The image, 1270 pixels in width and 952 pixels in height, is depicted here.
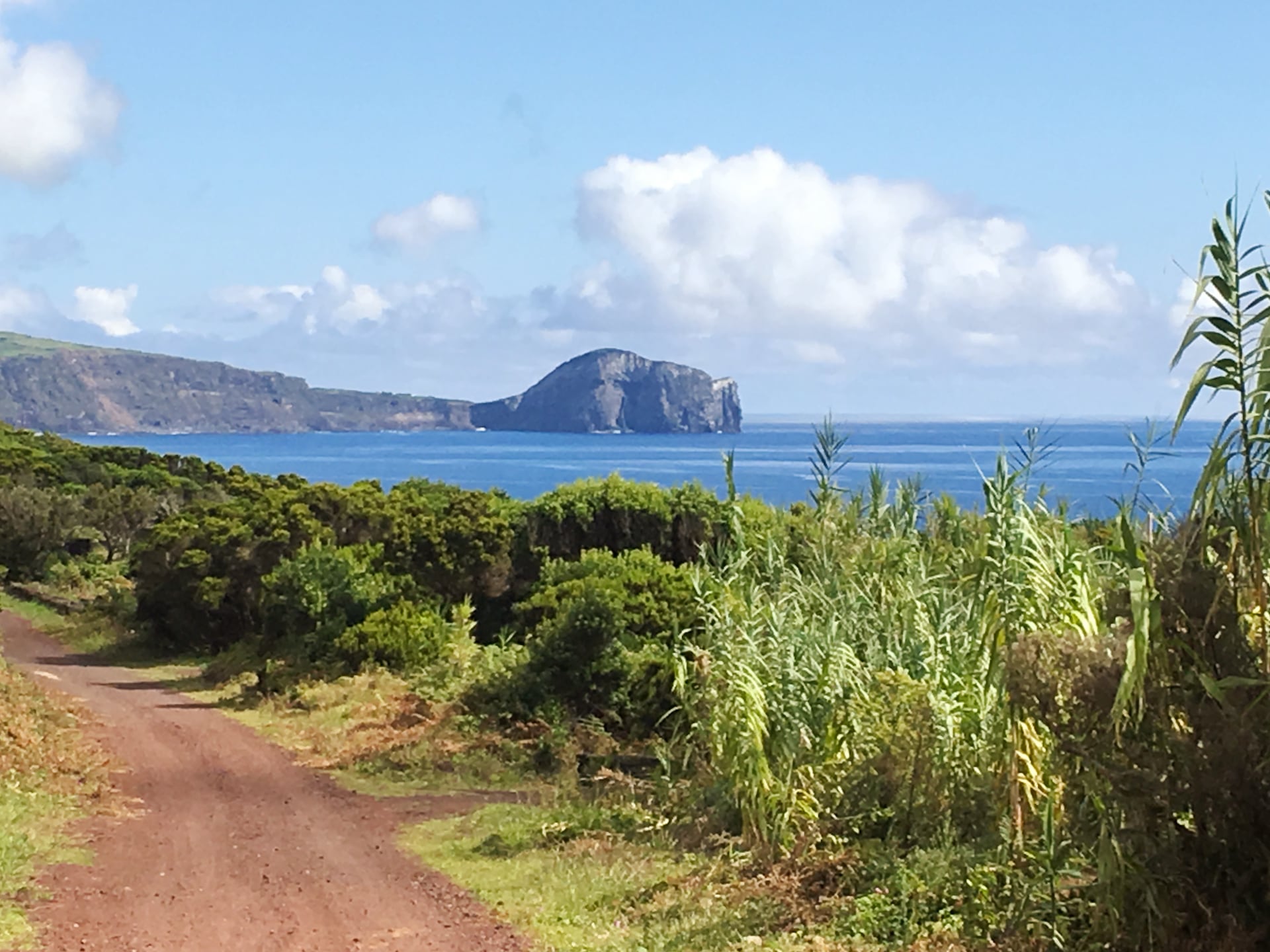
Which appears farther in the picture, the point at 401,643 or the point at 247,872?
the point at 401,643

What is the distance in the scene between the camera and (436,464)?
141125 millimetres

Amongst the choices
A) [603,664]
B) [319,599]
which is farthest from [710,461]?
[603,664]

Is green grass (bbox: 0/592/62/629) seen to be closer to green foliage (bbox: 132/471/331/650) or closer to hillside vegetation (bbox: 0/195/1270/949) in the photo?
green foliage (bbox: 132/471/331/650)

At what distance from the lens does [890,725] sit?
9.78m

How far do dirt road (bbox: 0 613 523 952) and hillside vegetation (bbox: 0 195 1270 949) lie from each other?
0.64m

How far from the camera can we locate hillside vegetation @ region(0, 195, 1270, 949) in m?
6.66

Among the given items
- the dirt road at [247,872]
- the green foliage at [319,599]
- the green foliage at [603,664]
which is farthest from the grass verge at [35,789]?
the green foliage at [603,664]

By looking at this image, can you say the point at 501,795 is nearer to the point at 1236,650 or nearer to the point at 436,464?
the point at 1236,650

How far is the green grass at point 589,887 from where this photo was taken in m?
8.66

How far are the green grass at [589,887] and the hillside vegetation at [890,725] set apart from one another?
37 mm

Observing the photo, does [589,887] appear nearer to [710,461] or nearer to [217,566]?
[217,566]

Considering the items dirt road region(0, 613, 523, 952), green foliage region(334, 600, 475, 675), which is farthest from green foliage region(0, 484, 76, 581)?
dirt road region(0, 613, 523, 952)

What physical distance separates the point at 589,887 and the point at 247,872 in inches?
108

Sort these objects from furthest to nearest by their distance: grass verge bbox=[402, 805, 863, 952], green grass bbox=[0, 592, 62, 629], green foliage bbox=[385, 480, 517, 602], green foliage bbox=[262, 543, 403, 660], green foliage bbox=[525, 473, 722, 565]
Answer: green grass bbox=[0, 592, 62, 629]
green foliage bbox=[525, 473, 722, 565]
green foliage bbox=[385, 480, 517, 602]
green foliage bbox=[262, 543, 403, 660]
grass verge bbox=[402, 805, 863, 952]
